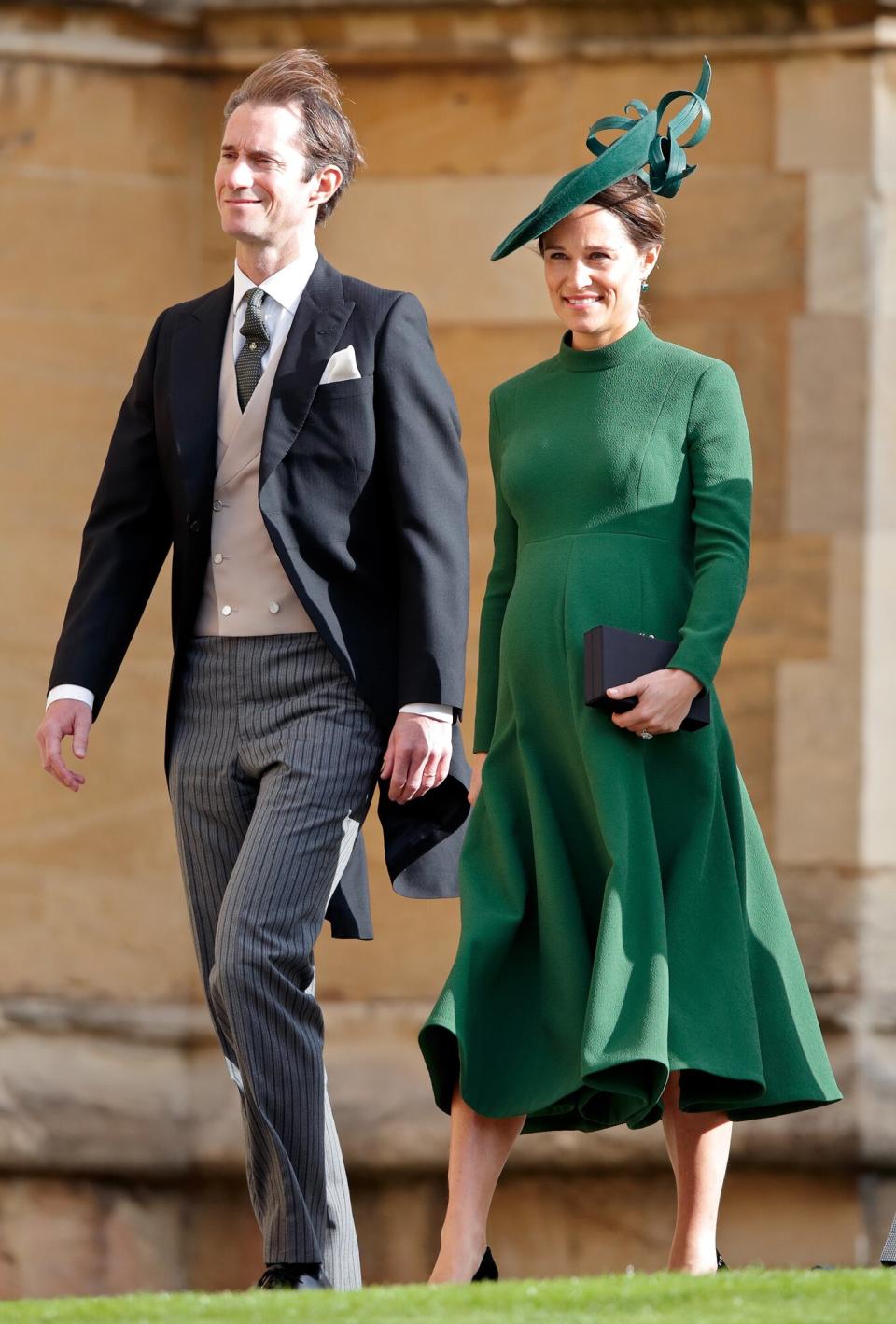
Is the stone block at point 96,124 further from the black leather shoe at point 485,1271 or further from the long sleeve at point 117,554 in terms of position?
the black leather shoe at point 485,1271

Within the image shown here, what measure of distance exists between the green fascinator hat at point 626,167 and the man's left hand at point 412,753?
2.54ft

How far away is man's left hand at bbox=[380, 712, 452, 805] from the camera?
155 inches

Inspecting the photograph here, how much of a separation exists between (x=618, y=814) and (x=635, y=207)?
3.28 feet

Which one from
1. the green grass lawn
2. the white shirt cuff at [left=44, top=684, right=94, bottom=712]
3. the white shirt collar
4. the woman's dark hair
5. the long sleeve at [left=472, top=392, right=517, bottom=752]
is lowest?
the green grass lawn

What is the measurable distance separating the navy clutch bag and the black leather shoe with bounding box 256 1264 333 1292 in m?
0.97

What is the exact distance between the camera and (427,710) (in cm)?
396

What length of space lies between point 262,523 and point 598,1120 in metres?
1.08

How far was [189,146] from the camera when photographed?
6148mm

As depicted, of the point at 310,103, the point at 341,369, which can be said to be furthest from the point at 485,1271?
the point at 310,103

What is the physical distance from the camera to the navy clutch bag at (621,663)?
12.8 feet

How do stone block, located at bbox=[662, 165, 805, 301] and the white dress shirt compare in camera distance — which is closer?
the white dress shirt

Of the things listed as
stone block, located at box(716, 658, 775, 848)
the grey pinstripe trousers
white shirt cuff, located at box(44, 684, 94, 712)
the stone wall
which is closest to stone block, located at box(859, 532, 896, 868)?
the stone wall

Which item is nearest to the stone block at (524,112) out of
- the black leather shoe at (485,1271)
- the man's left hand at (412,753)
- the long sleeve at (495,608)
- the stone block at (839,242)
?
the stone block at (839,242)

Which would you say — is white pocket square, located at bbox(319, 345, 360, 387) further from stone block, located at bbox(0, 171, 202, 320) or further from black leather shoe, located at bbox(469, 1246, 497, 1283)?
stone block, located at bbox(0, 171, 202, 320)
